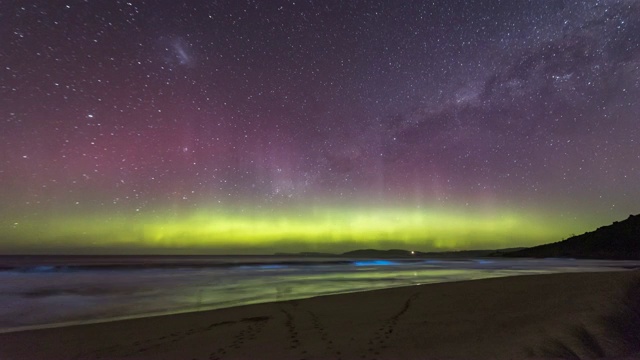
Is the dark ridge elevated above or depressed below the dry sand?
above

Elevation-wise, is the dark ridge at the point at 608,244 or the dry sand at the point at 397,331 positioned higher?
the dark ridge at the point at 608,244

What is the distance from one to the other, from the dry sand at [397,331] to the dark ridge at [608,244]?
217 feet

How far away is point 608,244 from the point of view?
75062mm

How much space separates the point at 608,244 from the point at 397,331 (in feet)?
277

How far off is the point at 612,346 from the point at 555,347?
1.26 metres

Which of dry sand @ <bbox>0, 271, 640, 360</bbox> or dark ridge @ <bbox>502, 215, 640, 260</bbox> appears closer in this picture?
dry sand @ <bbox>0, 271, 640, 360</bbox>

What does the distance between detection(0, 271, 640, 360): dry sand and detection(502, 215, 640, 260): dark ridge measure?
66273 millimetres

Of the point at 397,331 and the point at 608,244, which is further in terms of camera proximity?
the point at 608,244

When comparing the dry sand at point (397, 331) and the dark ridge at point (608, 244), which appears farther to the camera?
the dark ridge at point (608, 244)

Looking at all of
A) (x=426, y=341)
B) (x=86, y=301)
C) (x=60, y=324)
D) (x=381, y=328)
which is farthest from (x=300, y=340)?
(x=86, y=301)

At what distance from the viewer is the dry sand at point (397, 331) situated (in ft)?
24.2

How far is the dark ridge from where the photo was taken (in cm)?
6850

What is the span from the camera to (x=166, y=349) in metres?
8.41

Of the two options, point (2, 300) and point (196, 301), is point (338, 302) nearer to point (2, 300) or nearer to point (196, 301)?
point (196, 301)
